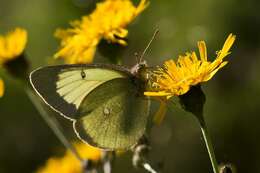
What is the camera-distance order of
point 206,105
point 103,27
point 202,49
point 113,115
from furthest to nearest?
point 206,105 < point 103,27 < point 113,115 < point 202,49

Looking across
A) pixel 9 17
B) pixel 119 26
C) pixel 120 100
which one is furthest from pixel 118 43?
pixel 9 17

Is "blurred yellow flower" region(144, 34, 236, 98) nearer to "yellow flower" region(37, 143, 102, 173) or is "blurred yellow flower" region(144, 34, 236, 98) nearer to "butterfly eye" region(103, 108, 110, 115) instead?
"butterfly eye" region(103, 108, 110, 115)

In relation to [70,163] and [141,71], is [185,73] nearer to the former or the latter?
[141,71]

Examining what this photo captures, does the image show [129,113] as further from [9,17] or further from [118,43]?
[9,17]

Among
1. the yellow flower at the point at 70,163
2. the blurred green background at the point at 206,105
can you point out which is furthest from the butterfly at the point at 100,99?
the blurred green background at the point at 206,105

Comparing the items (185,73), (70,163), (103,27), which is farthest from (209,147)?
(70,163)

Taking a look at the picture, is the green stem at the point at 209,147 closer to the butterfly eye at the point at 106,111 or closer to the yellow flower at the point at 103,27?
the butterfly eye at the point at 106,111
